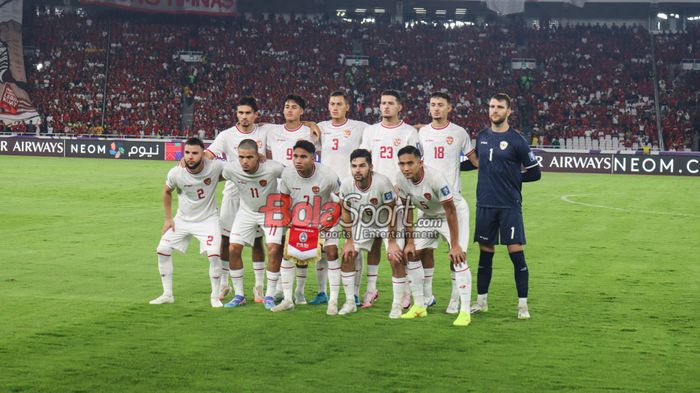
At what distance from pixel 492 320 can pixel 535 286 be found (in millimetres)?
2624

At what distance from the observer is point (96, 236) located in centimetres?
1720

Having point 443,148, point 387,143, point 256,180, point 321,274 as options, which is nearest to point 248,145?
point 256,180

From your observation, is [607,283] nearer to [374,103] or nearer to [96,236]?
[96,236]

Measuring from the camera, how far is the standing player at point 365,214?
10070 millimetres

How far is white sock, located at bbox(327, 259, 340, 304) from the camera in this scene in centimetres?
1032

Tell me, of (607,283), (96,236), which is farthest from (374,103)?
(607,283)

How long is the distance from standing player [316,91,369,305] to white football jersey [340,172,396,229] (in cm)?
90

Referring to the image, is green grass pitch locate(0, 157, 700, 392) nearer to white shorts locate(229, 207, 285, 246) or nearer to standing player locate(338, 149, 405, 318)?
standing player locate(338, 149, 405, 318)

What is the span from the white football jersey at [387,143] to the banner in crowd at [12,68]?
4744cm

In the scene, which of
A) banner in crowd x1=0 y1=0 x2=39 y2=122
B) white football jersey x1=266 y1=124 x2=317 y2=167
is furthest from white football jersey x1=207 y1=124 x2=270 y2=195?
banner in crowd x1=0 y1=0 x2=39 y2=122

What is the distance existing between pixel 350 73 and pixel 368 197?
164 ft

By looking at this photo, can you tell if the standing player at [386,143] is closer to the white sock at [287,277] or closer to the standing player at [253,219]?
the white sock at [287,277]

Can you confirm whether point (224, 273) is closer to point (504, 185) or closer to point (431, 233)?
point (431, 233)

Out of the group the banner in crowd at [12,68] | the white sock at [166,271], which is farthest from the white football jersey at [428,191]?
the banner in crowd at [12,68]
